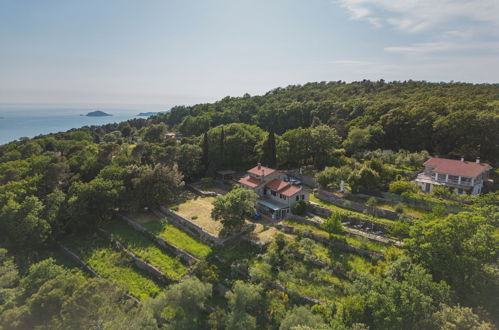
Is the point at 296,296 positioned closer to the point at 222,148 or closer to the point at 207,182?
the point at 207,182

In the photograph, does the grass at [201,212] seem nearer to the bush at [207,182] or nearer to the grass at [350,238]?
the bush at [207,182]

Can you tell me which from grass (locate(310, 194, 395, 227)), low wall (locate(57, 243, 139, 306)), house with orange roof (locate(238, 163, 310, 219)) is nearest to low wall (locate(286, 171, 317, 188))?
house with orange roof (locate(238, 163, 310, 219))

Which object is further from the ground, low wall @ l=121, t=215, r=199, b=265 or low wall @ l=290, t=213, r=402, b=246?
low wall @ l=290, t=213, r=402, b=246

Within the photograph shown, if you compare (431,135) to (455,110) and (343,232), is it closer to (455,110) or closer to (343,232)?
(455,110)

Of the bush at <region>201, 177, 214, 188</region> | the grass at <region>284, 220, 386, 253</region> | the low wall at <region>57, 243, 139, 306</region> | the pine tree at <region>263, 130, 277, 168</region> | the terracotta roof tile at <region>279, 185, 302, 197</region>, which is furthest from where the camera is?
the pine tree at <region>263, 130, 277, 168</region>

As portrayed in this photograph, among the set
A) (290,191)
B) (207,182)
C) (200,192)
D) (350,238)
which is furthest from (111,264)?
(350,238)

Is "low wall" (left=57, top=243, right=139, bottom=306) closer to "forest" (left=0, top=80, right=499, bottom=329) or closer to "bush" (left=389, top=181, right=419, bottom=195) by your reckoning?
"forest" (left=0, top=80, right=499, bottom=329)

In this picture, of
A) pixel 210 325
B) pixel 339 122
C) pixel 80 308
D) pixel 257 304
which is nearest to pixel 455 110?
pixel 339 122

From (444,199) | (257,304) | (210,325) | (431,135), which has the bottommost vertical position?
(210,325)
